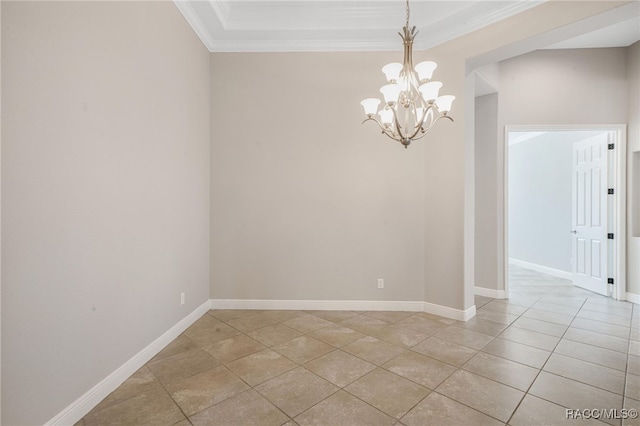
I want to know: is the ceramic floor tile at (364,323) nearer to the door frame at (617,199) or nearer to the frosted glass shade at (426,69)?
the door frame at (617,199)

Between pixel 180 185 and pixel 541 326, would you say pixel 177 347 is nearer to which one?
pixel 180 185

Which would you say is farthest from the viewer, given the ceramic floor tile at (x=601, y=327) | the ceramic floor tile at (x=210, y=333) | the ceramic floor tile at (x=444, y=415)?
the ceramic floor tile at (x=601, y=327)

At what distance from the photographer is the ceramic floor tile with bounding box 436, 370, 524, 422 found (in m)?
1.79

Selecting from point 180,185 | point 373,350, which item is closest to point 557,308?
point 373,350

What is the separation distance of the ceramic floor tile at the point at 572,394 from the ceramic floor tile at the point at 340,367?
121 centimetres

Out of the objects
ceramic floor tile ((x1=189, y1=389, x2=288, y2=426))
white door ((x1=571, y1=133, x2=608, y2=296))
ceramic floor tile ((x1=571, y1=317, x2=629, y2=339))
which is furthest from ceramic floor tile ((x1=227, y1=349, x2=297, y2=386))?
white door ((x1=571, y1=133, x2=608, y2=296))

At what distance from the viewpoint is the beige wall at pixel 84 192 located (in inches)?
56.7

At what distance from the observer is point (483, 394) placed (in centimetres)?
195

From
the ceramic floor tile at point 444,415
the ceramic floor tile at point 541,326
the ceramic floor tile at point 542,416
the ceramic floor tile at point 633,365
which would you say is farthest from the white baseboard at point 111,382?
the ceramic floor tile at point 633,365

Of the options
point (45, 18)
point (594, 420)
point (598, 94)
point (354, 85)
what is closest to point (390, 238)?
point (354, 85)

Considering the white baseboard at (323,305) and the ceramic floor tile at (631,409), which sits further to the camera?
the white baseboard at (323,305)

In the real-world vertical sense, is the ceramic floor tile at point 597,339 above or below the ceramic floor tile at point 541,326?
above

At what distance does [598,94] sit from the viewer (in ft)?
13.8

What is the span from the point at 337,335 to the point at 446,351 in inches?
41.2
